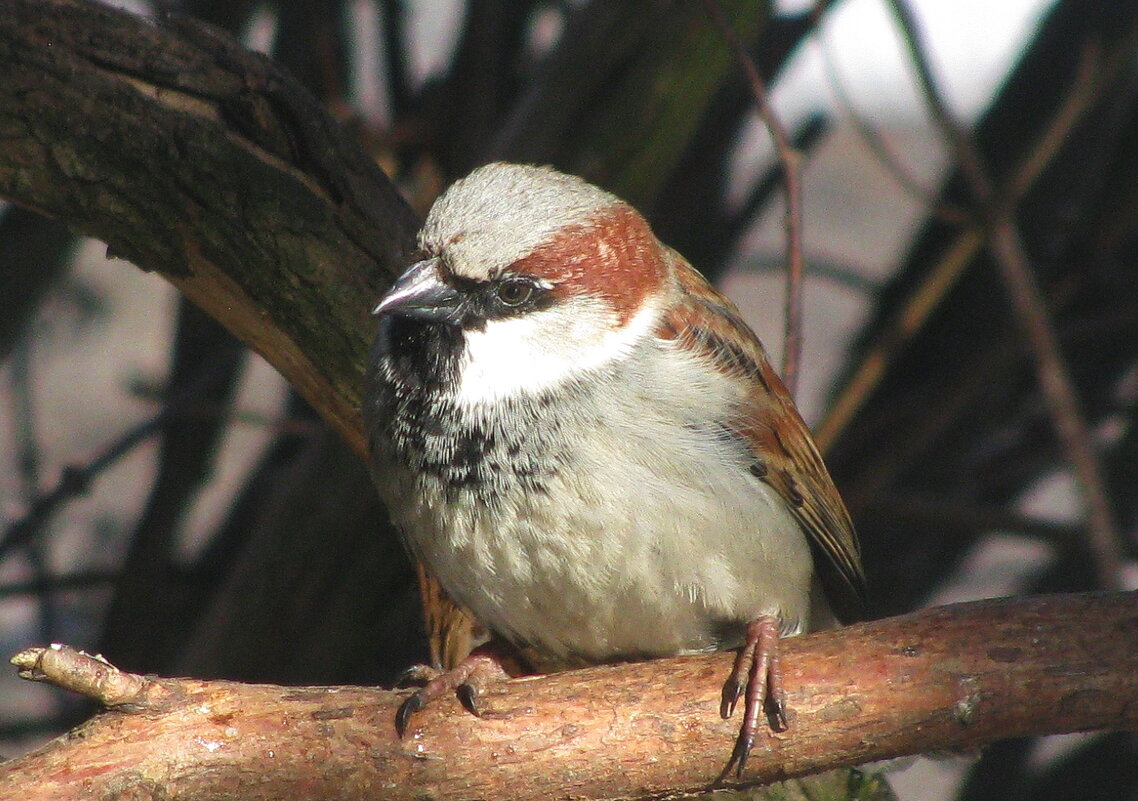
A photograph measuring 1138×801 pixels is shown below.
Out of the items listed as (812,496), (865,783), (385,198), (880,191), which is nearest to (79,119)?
Result: (385,198)

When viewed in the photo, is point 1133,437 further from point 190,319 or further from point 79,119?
point 79,119

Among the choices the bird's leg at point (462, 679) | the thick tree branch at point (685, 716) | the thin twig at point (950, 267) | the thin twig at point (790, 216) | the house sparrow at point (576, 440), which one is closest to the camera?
the thick tree branch at point (685, 716)

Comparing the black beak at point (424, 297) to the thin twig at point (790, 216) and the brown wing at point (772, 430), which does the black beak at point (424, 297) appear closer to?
the brown wing at point (772, 430)

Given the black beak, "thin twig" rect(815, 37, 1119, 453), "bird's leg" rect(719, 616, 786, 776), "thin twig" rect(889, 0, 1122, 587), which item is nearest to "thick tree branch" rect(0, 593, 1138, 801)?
"bird's leg" rect(719, 616, 786, 776)

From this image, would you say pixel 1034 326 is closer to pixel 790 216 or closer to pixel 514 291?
pixel 790 216

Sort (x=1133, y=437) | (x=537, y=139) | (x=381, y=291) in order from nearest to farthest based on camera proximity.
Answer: (x=381, y=291) → (x=537, y=139) → (x=1133, y=437)

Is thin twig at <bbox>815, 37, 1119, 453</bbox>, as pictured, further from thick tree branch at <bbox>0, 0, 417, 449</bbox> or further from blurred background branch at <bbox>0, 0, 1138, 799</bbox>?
thick tree branch at <bbox>0, 0, 417, 449</bbox>

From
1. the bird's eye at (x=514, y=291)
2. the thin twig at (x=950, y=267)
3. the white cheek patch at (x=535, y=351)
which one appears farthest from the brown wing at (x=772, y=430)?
the thin twig at (x=950, y=267)
